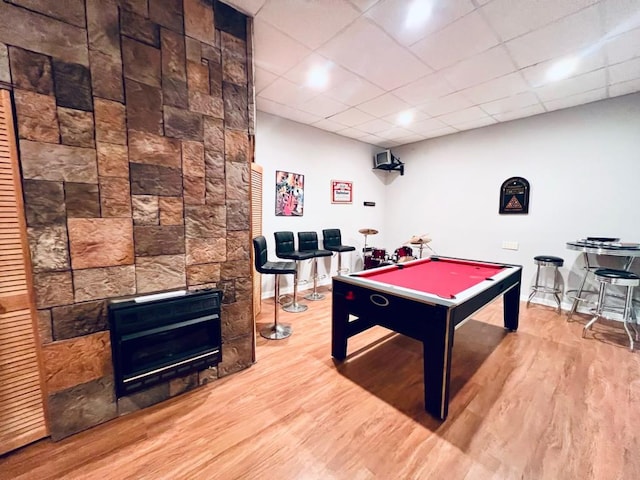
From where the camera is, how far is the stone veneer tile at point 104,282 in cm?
155

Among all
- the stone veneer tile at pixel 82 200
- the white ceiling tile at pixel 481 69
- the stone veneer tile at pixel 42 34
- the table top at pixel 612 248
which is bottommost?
the table top at pixel 612 248

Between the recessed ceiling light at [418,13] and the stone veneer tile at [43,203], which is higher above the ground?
the recessed ceiling light at [418,13]

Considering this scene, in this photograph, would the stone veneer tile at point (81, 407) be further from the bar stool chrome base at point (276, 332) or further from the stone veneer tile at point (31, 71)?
the stone veneer tile at point (31, 71)

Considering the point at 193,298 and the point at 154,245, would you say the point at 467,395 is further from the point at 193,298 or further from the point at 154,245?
the point at 154,245

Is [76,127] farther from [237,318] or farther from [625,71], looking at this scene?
[625,71]

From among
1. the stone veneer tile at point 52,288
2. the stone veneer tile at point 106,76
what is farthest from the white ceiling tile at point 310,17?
the stone veneer tile at point 52,288

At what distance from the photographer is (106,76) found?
1.54 metres

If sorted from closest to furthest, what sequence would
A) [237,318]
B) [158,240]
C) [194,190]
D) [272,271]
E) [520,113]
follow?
1. [158,240]
2. [194,190]
3. [237,318]
4. [272,271]
5. [520,113]

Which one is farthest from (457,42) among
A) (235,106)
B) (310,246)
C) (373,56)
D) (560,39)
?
(310,246)

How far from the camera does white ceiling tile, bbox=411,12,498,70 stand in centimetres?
202

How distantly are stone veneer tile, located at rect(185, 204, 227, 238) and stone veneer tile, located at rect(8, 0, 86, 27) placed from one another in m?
1.13

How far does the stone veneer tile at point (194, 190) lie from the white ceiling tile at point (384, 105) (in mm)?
2543

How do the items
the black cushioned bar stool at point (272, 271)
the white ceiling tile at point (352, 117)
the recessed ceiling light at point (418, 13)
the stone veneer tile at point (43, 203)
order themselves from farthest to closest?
the white ceiling tile at point (352, 117), the black cushioned bar stool at point (272, 271), the recessed ceiling light at point (418, 13), the stone veneer tile at point (43, 203)

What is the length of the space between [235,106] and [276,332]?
7.25 ft
